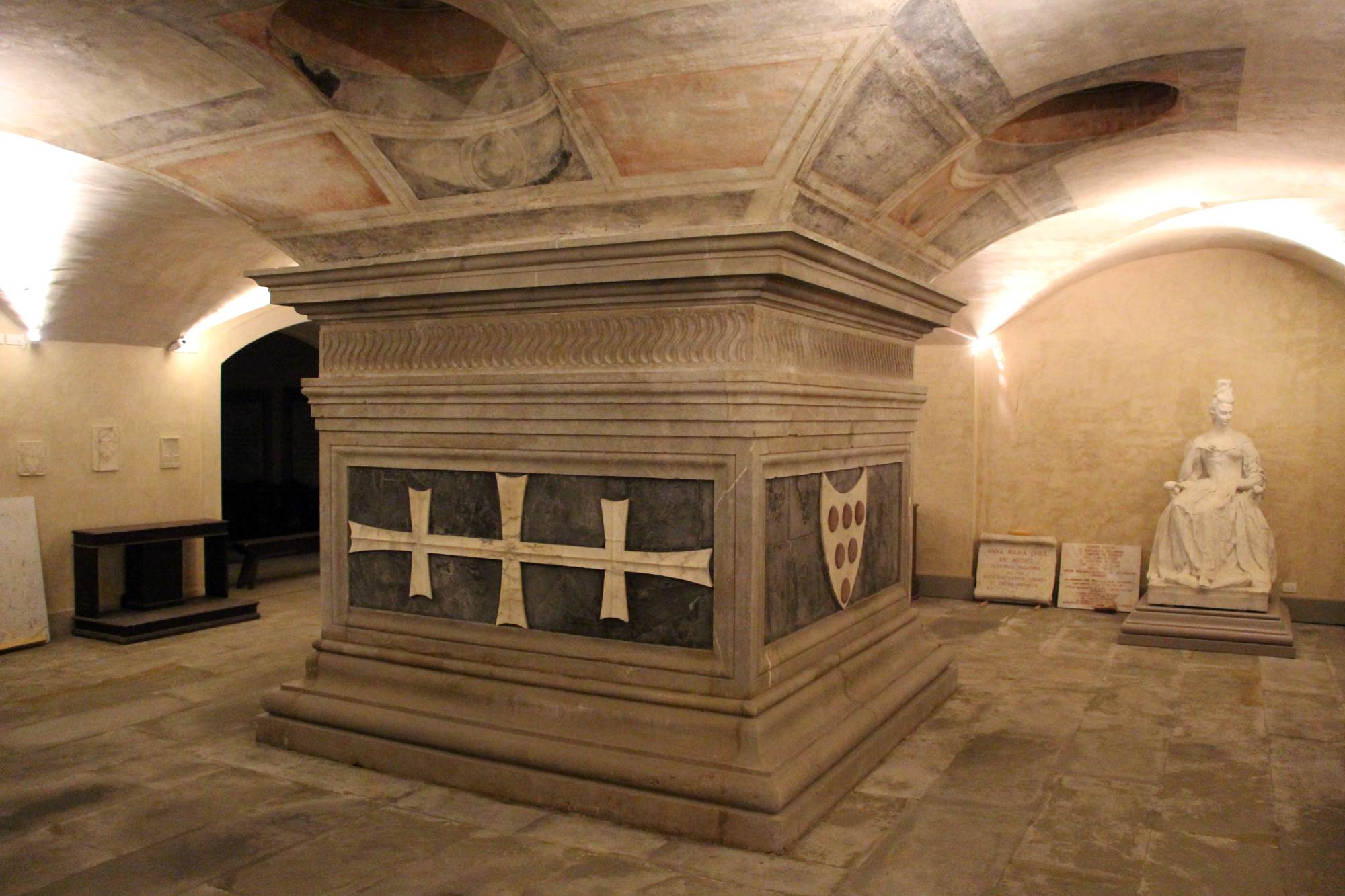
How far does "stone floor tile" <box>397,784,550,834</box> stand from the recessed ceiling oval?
3477mm

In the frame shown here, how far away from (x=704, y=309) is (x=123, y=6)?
2297 mm

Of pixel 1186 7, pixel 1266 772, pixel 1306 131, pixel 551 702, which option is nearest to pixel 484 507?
pixel 551 702

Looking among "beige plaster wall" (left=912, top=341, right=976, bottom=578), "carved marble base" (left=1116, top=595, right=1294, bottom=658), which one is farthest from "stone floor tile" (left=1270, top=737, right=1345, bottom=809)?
"beige plaster wall" (left=912, top=341, right=976, bottom=578)

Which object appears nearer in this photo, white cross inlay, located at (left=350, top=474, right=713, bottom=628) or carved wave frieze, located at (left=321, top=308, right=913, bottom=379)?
carved wave frieze, located at (left=321, top=308, right=913, bottom=379)

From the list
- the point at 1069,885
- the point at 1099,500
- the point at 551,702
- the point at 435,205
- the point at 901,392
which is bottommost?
the point at 1069,885

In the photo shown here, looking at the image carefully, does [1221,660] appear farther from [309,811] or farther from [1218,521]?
[309,811]

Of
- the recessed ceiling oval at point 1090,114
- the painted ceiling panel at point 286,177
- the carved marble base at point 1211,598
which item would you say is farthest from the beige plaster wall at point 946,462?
the painted ceiling panel at point 286,177

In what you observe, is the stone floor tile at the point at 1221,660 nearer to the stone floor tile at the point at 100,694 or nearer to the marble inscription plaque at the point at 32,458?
the stone floor tile at the point at 100,694

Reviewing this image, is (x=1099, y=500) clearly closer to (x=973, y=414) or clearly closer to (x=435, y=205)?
(x=973, y=414)

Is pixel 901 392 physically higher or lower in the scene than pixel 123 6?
lower

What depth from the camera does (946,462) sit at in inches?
356

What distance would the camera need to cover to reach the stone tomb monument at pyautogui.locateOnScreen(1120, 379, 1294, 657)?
22.2 feet

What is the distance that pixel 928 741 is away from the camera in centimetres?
470

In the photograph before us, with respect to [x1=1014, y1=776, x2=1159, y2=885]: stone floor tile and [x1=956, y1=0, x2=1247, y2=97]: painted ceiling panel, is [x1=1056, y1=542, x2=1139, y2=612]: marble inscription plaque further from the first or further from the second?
[x1=956, y1=0, x2=1247, y2=97]: painted ceiling panel
